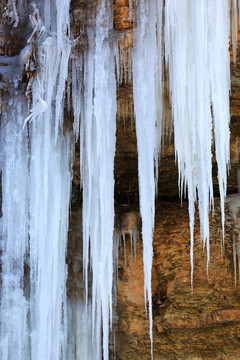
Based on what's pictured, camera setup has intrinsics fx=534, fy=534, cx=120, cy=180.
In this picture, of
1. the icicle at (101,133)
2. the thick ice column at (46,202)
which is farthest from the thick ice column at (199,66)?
the thick ice column at (46,202)

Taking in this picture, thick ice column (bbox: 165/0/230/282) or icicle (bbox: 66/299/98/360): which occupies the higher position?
thick ice column (bbox: 165/0/230/282)

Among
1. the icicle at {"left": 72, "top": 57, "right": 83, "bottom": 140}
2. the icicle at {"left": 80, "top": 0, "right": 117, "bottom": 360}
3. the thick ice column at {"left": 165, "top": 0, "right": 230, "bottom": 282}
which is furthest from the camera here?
the icicle at {"left": 72, "top": 57, "right": 83, "bottom": 140}

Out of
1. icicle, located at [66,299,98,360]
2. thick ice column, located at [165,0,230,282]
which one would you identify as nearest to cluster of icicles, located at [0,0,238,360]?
thick ice column, located at [165,0,230,282]

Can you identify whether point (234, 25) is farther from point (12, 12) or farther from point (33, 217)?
point (33, 217)

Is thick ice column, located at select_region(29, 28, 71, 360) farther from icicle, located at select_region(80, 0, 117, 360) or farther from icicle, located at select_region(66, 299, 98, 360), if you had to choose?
icicle, located at select_region(66, 299, 98, 360)

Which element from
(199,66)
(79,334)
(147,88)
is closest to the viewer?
(199,66)

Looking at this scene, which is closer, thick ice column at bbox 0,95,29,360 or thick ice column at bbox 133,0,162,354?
thick ice column at bbox 133,0,162,354

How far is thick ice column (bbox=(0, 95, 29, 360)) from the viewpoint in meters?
3.64

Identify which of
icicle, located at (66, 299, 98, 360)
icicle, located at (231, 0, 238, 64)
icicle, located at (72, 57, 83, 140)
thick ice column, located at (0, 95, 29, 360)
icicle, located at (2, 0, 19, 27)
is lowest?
icicle, located at (66, 299, 98, 360)

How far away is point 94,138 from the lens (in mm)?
3604

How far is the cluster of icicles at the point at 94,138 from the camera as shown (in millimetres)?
3195

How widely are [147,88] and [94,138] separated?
0.54 m

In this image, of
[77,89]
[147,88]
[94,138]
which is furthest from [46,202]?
[147,88]

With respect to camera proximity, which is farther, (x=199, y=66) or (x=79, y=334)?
(x=79, y=334)
